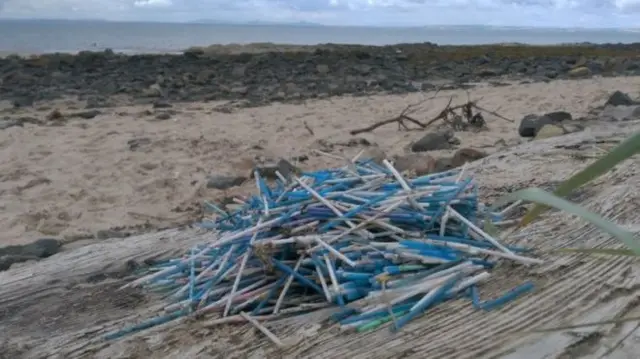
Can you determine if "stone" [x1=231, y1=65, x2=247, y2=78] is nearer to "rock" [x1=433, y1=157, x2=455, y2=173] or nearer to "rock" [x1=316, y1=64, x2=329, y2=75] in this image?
"rock" [x1=316, y1=64, x2=329, y2=75]

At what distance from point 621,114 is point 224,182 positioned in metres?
3.60

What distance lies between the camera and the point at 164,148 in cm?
632

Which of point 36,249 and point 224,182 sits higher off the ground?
point 224,182

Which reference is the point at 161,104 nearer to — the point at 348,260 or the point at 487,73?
the point at 487,73

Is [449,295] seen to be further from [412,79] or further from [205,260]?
[412,79]

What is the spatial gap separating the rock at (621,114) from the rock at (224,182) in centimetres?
330

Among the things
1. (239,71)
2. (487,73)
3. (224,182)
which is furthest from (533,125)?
(239,71)

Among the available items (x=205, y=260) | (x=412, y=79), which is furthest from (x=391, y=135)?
(x=412, y=79)

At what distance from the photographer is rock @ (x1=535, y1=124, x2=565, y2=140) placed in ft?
17.2

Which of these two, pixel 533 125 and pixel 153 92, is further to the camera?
pixel 153 92

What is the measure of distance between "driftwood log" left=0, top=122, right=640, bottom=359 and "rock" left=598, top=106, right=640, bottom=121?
321 centimetres

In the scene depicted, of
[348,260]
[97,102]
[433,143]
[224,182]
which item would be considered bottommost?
[224,182]

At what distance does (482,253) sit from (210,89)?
9.04 metres

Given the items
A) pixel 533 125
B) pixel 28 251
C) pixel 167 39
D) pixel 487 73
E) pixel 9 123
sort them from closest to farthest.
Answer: pixel 28 251, pixel 533 125, pixel 9 123, pixel 487 73, pixel 167 39
